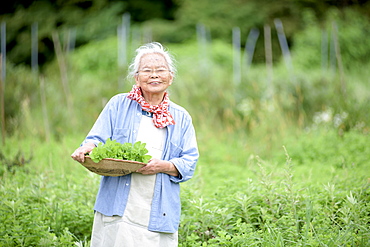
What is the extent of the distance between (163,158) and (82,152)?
0.54 meters

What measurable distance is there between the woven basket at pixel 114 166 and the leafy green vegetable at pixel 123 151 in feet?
0.14

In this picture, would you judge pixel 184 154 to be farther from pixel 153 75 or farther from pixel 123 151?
pixel 153 75

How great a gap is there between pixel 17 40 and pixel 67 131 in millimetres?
11767

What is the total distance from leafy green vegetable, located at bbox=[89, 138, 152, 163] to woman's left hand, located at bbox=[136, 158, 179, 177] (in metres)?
0.05

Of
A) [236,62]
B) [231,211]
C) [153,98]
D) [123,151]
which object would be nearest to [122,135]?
[123,151]

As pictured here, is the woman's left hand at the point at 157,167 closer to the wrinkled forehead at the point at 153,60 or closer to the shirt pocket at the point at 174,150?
the shirt pocket at the point at 174,150

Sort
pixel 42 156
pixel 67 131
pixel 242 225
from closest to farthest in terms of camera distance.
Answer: pixel 242 225, pixel 42 156, pixel 67 131

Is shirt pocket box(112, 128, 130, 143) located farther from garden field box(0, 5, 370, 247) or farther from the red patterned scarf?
garden field box(0, 5, 370, 247)

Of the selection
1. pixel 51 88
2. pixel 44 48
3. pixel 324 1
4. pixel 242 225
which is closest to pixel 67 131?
pixel 51 88

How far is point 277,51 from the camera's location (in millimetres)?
20125

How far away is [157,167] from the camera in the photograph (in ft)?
8.91

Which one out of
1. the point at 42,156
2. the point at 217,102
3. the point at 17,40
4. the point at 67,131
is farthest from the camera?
the point at 17,40

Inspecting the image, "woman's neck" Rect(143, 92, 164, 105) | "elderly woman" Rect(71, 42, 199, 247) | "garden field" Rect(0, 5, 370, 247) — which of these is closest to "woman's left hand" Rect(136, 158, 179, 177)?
"elderly woman" Rect(71, 42, 199, 247)

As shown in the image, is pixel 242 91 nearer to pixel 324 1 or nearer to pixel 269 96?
pixel 269 96
